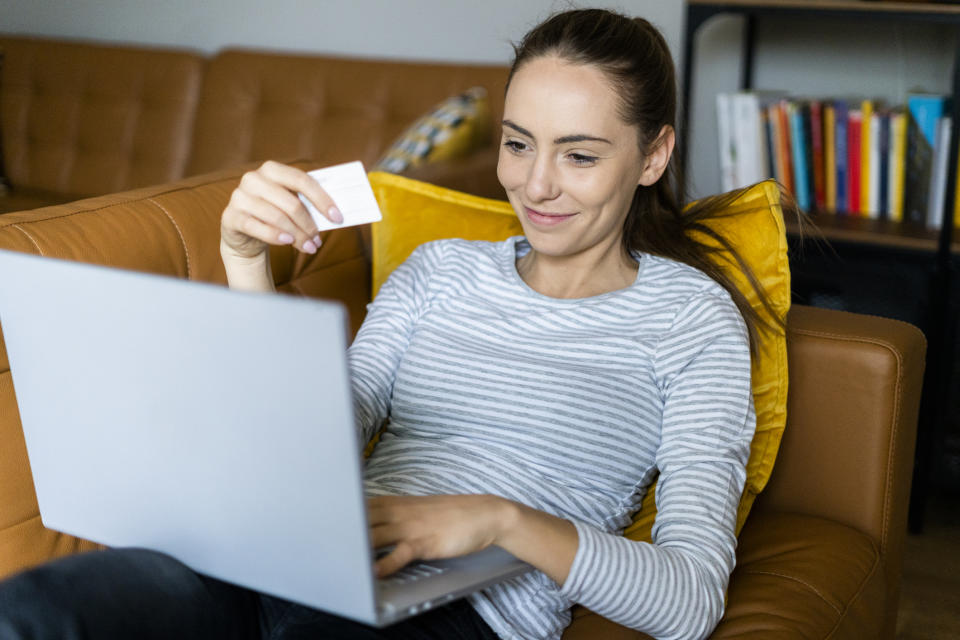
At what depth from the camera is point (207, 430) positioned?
2.43 feet


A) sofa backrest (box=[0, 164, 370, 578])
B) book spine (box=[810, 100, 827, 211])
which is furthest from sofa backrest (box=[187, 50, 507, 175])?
sofa backrest (box=[0, 164, 370, 578])

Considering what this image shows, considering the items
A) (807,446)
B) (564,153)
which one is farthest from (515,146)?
(807,446)

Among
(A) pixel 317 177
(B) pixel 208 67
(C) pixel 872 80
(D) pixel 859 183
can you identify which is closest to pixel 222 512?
(A) pixel 317 177

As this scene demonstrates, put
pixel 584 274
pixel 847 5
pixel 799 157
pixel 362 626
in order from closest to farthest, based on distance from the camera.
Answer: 1. pixel 362 626
2. pixel 584 274
3. pixel 847 5
4. pixel 799 157

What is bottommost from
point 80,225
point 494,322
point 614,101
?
point 494,322

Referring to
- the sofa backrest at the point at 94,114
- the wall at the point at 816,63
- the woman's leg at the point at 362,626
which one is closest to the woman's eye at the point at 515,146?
the woman's leg at the point at 362,626

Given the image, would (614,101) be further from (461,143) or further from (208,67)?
(208,67)

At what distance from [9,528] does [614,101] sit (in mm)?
807

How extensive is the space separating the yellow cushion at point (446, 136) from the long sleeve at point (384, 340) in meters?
0.71

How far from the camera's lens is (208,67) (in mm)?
2986

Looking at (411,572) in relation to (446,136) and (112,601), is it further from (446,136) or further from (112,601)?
(446,136)

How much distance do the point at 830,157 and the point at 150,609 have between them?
1.83 m

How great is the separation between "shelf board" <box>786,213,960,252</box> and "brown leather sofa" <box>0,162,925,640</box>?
0.72m

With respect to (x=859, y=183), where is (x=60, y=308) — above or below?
above
